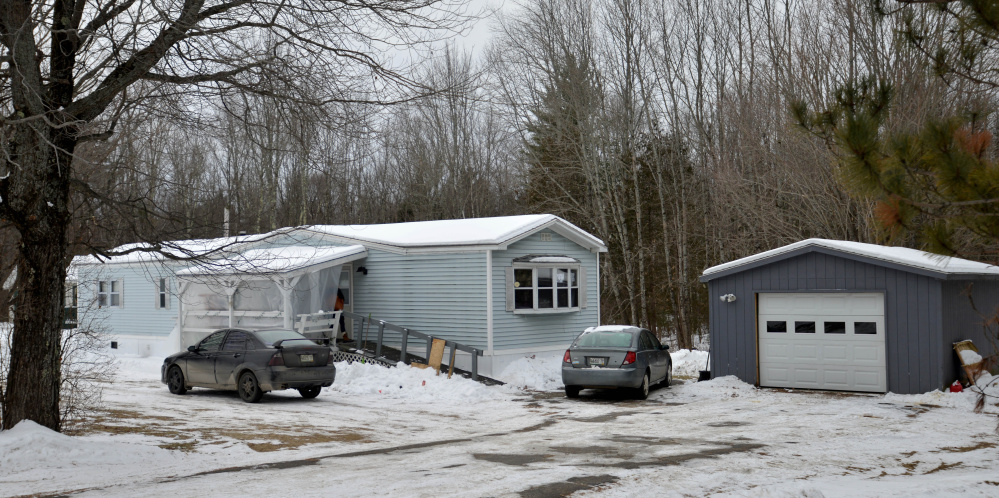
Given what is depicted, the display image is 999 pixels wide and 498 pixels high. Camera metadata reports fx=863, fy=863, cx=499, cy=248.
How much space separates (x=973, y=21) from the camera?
6.89 metres

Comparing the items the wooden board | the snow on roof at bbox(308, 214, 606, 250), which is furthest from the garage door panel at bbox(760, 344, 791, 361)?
the wooden board

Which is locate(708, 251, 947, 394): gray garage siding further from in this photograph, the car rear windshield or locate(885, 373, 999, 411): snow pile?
the car rear windshield

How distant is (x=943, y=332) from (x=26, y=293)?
16.2 meters

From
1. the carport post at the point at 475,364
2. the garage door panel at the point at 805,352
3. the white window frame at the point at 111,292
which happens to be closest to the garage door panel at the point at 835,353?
the garage door panel at the point at 805,352

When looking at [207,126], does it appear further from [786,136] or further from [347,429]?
[786,136]

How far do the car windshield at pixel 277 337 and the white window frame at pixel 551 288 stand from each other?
22.1ft

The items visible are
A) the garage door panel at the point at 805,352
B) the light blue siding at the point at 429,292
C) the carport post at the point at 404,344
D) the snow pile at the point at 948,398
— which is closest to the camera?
the snow pile at the point at 948,398

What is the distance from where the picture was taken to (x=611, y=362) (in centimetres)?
1795

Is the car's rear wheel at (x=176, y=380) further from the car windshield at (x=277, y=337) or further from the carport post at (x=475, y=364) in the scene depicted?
the carport post at (x=475, y=364)

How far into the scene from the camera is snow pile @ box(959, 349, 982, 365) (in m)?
17.3

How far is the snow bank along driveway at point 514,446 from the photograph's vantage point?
29.9ft

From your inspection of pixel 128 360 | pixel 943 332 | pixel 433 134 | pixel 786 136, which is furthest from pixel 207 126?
pixel 433 134

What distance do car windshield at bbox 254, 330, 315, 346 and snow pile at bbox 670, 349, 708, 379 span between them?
10886mm

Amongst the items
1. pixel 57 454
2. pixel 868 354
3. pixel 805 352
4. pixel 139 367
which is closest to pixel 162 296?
pixel 139 367
